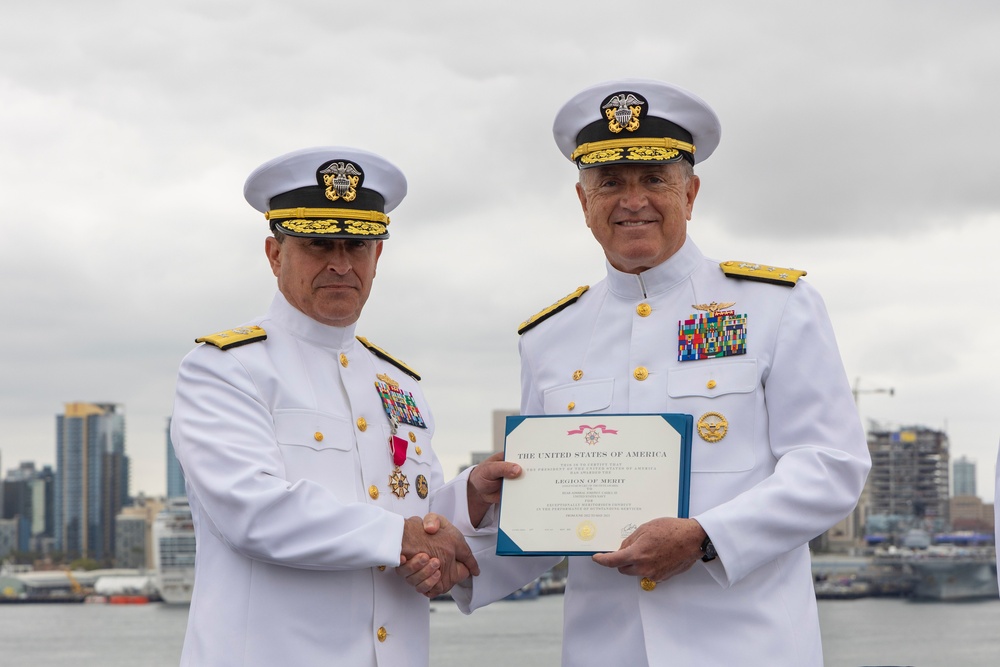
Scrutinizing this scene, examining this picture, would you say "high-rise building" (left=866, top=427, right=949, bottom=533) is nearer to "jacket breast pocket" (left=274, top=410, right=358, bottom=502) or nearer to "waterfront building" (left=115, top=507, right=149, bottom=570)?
"waterfront building" (left=115, top=507, right=149, bottom=570)

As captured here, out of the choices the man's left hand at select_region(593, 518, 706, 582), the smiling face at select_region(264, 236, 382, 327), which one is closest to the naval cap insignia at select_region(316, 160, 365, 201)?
the smiling face at select_region(264, 236, 382, 327)

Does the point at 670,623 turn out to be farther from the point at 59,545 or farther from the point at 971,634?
the point at 59,545

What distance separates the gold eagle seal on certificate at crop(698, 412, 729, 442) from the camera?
4645mm

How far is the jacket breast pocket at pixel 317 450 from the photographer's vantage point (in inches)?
193

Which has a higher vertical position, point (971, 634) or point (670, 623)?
point (670, 623)

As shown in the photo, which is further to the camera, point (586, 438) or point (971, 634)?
point (971, 634)

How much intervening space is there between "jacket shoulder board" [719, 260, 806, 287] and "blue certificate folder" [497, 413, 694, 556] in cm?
68

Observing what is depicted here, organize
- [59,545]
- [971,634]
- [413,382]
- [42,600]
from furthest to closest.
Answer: [59,545] < [42,600] < [971,634] < [413,382]

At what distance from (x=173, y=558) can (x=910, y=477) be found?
6786 cm

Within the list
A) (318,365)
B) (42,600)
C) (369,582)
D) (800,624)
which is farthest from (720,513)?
(42,600)

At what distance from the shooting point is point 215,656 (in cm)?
468

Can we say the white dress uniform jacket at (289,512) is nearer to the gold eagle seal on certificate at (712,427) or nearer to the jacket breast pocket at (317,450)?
the jacket breast pocket at (317,450)

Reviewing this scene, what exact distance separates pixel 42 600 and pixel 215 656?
10827 centimetres

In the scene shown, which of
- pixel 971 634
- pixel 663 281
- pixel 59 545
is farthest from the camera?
pixel 59 545
